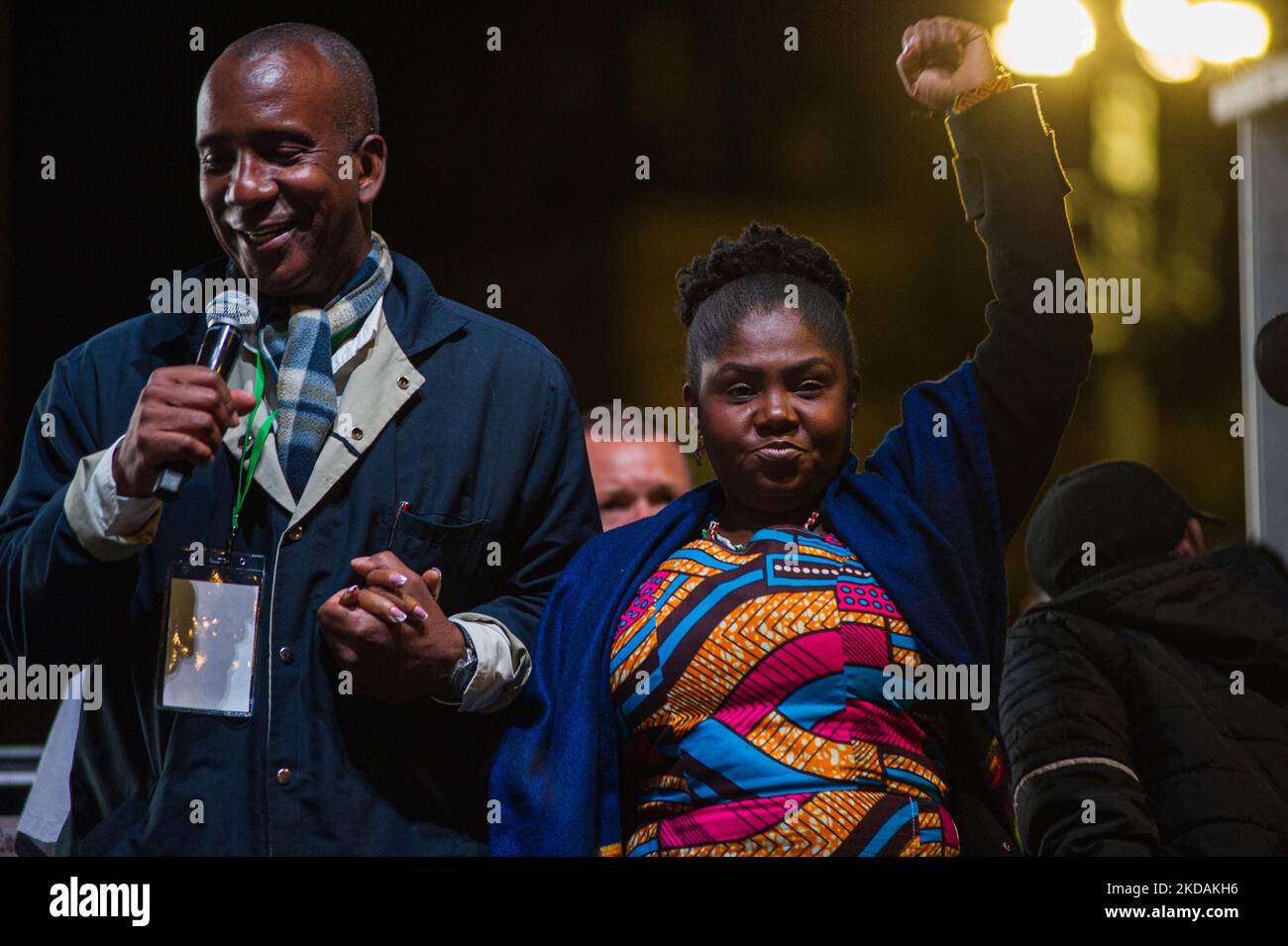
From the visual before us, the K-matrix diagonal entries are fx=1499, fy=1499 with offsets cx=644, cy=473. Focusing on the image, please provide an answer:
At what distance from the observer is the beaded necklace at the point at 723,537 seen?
2482 mm

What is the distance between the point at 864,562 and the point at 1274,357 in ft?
3.54

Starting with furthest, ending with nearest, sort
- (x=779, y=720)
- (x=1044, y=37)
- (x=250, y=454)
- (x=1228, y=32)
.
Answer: (x=1228, y=32), (x=1044, y=37), (x=250, y=454), (x=779, y=720)

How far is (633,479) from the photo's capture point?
10.3 ft

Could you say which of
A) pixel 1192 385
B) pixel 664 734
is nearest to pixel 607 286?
pixel 664 734

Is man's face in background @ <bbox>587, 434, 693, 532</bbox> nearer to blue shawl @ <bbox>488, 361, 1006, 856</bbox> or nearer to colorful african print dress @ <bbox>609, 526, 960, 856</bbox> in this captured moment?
blue shawl @ <bbox>488, 361, 1006, 856</bbox>

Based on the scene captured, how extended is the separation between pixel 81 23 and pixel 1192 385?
2325mm

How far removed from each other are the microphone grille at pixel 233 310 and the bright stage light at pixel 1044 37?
1.48m

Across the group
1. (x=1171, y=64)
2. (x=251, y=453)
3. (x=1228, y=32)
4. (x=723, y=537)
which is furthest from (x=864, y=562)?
(x=1228, y=32)

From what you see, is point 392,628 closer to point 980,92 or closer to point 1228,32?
point 980,92

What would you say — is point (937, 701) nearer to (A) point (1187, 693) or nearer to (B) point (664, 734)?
(B) point (664, 734)

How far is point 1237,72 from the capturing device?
9.97 ft

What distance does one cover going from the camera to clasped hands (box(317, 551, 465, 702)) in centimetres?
234

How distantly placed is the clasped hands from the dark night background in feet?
2.22

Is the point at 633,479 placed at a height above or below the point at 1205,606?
above
